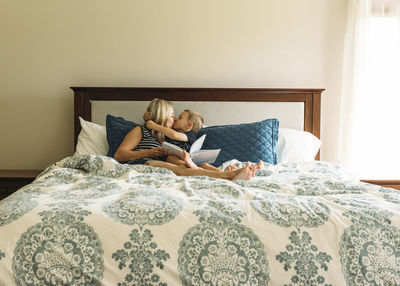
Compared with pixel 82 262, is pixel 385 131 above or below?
above

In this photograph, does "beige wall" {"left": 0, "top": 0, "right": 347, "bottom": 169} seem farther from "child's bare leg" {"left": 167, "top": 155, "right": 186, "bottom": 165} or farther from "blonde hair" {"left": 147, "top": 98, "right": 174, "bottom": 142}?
"child's bare leg" {"left": 167, "top": 155, "right": 186, "bottom": 165}

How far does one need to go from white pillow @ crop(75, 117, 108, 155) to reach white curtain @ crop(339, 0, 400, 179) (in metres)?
1.83

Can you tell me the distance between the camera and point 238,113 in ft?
10.1

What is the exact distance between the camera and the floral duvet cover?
112 centimetres

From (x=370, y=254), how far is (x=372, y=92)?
2244mm

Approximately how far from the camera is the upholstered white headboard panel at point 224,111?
3062 mm

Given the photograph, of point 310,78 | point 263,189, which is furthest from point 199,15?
point 263,189

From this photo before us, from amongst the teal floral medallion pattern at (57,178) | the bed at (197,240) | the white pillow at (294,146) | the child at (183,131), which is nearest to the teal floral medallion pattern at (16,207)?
the bed at (197,240)

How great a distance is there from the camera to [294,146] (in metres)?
2.86

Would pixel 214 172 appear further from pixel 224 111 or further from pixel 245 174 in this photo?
pixel 224 111

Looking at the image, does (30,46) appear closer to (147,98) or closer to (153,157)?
(147,98)

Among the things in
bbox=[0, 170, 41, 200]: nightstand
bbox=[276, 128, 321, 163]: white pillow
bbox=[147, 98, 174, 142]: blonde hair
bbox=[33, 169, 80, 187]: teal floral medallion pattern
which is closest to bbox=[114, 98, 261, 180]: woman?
bbox=[147, 98, 174, 142]: blonde hair

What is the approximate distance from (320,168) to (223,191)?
1.01m

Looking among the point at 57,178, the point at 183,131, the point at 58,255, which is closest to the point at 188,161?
the point at 183,131
